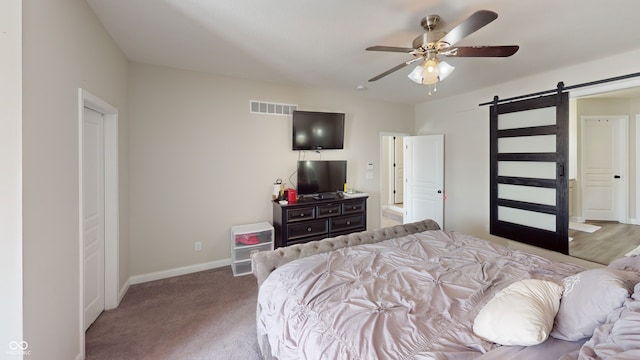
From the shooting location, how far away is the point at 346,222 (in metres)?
4.14

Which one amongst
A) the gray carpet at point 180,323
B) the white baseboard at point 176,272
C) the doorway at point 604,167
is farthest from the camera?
the doorway at point 604,167

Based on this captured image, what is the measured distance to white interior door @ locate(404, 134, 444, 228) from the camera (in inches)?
191

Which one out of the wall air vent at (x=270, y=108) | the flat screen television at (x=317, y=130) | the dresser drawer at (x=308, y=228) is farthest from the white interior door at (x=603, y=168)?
the wall air vent at (x=270, y=108)

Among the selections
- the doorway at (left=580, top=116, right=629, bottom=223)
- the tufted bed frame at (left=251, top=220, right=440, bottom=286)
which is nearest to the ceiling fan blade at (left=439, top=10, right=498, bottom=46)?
the tufted bed frame at (left=251, top=220, right=440, bottom=286)

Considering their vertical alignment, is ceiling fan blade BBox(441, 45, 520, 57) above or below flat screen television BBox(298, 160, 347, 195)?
above

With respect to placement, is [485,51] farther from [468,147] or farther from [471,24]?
[468,147]

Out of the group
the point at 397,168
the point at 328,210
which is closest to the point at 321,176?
the point at 328,210

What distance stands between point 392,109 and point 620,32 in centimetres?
306

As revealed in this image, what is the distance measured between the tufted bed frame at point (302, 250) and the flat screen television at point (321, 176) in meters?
1.73

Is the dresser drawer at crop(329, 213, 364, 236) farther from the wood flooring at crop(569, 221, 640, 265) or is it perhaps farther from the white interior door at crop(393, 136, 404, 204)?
the white interior door at crop(393, 136, 404, 204)

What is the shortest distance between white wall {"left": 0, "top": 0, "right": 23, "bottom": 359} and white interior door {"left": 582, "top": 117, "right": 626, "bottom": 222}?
8351 millimetres

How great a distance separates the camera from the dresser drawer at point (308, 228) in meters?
3.68

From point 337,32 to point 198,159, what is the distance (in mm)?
2396

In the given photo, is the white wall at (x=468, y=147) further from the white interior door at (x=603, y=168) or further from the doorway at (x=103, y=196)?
the doorway at (x=103, y=196)
